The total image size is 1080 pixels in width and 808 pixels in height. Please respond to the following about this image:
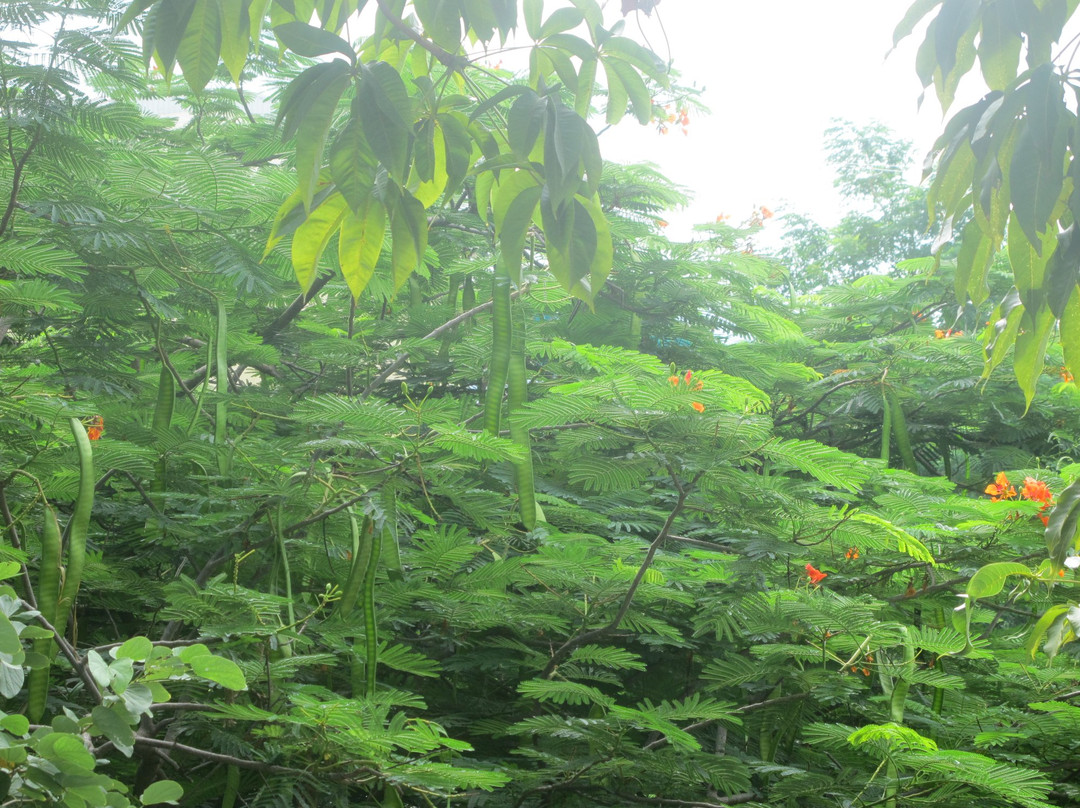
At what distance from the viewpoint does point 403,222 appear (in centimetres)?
129

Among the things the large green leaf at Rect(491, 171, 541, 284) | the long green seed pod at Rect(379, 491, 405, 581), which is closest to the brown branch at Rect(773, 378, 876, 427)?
the long green seed pod at Rect(379, 491, 405, 581)

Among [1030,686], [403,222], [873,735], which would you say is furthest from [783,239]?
[403,222]

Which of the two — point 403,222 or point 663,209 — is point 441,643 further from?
point 663,209

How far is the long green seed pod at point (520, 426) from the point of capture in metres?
2.29

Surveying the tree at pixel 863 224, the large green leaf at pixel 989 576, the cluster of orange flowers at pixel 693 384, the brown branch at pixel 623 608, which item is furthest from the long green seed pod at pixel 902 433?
the tree at pixel 863 224

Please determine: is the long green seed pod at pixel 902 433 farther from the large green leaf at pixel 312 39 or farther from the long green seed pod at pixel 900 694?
the large green leaf at pixel 312 39

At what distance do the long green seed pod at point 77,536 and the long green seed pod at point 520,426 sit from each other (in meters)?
1.00

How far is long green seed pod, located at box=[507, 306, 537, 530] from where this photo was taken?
2285 millimetres

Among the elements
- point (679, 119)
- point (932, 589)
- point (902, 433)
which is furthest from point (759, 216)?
point (932, 589)

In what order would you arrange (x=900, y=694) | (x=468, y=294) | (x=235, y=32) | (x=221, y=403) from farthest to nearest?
(x=468, y=294) < (x=221, y=403) < (x=900, y=694) < (x=235, y=32)

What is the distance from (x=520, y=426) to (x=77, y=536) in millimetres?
1059

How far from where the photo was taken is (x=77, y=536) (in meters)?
1.99

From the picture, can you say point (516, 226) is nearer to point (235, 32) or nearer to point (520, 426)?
point (235, 32)

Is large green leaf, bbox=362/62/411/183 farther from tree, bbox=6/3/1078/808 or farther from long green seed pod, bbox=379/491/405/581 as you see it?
long green seed pod, bbox=379/491/405/581
